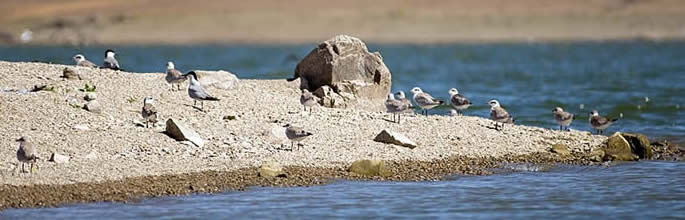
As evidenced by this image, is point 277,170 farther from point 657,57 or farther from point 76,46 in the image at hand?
point 76,46

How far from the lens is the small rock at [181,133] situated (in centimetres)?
1736

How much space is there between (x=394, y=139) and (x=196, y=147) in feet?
9.88

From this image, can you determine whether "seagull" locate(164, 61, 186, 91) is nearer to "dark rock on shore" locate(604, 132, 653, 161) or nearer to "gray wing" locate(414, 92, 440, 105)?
"gray wing" locate(414, 92, 440, 105)

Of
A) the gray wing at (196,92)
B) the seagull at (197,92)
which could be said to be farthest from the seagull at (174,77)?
the gray wing at (196,92)

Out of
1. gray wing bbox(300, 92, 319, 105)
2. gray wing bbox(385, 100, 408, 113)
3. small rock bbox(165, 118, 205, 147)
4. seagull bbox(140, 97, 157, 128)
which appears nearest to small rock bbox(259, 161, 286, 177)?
small rock bbox(165, 118, 205, 147)

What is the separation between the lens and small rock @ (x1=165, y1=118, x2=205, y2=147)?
1736 centimetres

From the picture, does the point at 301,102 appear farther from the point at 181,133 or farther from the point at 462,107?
the point at 462,107

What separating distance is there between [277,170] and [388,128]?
11.3 ft

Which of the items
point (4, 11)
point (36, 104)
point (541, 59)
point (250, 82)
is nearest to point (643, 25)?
point (541, 59)

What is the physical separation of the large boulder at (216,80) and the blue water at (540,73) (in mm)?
6766

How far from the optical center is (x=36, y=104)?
18.3m

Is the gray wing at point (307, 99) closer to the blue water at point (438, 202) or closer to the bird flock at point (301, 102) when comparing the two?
the bird flock at point (301, 102)

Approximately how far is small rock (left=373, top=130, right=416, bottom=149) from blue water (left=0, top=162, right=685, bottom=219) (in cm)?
145

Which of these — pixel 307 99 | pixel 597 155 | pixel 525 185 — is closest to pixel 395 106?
pixel 307 99
